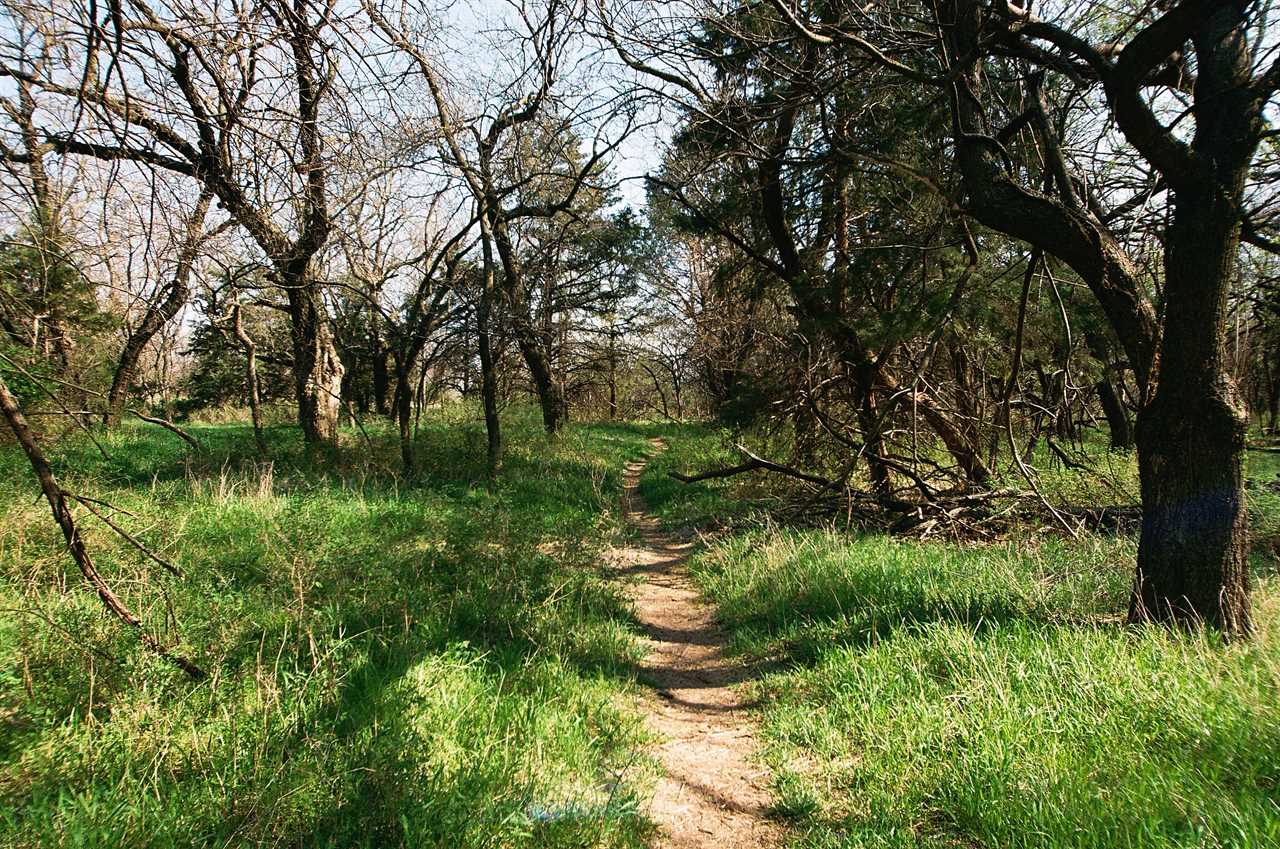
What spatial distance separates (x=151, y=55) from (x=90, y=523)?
408cm

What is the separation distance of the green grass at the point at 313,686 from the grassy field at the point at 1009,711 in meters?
1.12

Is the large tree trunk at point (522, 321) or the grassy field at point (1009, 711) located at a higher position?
the large tree trunk at point (522, 321)

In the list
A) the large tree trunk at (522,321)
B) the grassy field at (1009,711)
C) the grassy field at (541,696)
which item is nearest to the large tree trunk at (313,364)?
the large tree trunk at (522,321)

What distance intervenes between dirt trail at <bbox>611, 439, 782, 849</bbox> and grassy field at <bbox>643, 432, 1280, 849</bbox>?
18 cm

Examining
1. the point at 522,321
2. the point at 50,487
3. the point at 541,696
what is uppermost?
the point at 522,321

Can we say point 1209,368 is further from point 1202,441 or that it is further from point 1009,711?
point 1009,711

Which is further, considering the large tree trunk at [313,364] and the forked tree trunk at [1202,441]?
the large tree trunk at [313,364]

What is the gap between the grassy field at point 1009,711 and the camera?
2277mm

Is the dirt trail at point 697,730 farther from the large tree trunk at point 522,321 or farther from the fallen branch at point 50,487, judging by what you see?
the large tree trunk at point 522,321

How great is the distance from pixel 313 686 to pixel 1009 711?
11.8 ft

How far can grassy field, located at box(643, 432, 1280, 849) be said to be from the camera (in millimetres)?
2277

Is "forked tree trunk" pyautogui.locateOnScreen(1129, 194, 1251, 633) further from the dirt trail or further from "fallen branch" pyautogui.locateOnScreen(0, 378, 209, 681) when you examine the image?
"fallen branch" pyautogui.locateOnScreen(0, 378, 209, 681)

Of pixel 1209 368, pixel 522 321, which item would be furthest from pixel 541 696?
pixel 522 321

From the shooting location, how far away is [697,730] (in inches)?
154
